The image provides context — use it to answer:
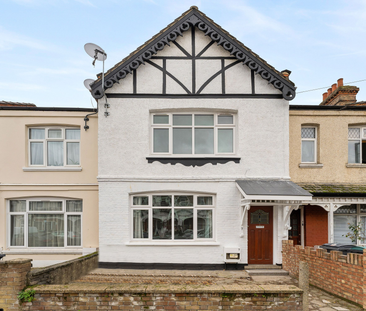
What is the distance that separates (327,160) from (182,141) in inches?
217

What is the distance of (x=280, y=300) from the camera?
5.67 m

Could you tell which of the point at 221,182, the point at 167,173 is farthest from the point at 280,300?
the point at 167,173

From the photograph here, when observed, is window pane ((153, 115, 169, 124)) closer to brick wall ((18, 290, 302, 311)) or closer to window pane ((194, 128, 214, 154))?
window pane ((194, 128, 214, 154))

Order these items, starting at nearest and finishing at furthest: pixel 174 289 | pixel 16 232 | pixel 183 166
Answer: pixel 174 289
pixel 183 166
pixel 16 232

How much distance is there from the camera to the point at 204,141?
9156 millimetres

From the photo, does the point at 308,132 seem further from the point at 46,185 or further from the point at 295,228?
the point at 46,185

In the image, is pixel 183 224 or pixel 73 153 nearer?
pixel 183 224

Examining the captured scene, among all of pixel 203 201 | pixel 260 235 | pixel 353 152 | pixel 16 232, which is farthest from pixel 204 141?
pixel 16 232

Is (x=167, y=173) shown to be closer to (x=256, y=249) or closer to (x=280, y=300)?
(x=256, y=249)

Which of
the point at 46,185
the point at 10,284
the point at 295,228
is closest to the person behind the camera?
the point at 10,284

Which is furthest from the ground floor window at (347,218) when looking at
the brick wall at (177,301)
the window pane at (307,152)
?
the brick wall at (177,301)

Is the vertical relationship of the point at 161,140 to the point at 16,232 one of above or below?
above

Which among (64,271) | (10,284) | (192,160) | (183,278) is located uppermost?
(192,160)

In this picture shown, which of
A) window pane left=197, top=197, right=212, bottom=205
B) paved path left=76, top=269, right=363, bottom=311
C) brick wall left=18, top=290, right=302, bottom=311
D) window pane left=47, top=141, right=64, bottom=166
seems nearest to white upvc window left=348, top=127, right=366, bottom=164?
paved path left=76, top=269, right=363, bottom=311
